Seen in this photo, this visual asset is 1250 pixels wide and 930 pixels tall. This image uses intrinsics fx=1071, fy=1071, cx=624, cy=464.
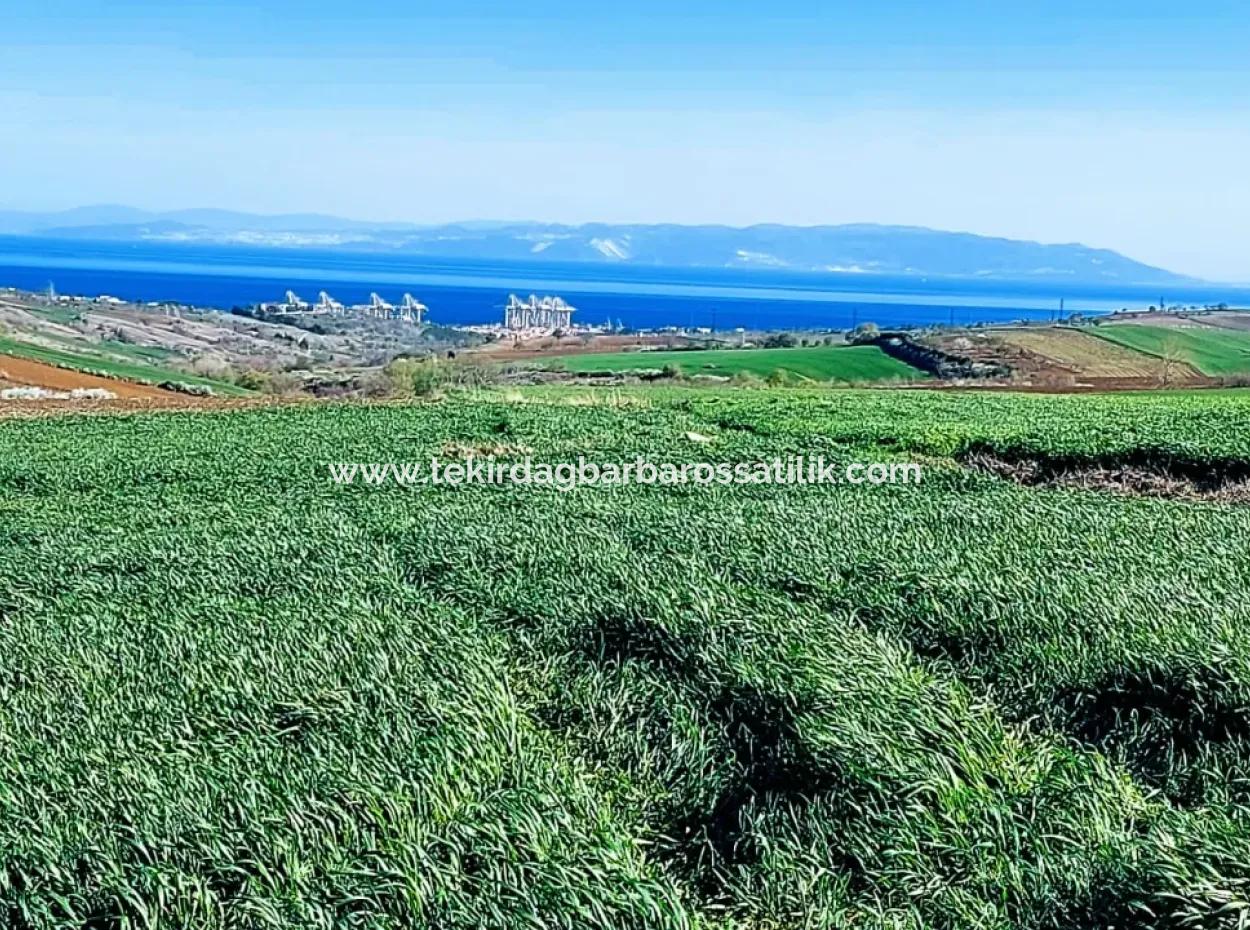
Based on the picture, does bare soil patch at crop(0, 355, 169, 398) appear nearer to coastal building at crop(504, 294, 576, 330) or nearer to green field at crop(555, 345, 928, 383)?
green field at crop(555, 345, 928, 383)

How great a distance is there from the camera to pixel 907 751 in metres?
5.48

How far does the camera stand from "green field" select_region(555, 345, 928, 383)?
5250 cm

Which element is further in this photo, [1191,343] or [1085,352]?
[1191,343]

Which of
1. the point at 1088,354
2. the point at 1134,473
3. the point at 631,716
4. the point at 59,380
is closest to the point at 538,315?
the point at 1088,354

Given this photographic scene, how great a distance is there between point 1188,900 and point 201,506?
11221mm

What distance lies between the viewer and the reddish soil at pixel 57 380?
30359mm

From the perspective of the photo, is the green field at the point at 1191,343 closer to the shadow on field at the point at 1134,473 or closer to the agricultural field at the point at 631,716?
the shadow on field at the point at 1134,473

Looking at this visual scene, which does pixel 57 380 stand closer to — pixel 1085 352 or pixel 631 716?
pixel 631 716

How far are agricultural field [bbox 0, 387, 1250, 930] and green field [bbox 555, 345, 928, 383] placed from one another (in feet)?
134

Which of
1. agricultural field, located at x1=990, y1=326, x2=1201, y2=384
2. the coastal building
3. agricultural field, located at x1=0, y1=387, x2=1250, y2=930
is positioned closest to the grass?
agricultural field, located at x1=990, y1=326, x2=1201, y2=384

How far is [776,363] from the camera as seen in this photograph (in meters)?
55.6

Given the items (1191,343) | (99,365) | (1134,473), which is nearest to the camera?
(1134,473)

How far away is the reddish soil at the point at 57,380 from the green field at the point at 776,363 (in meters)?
26.2

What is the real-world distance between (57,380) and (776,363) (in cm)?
3437
